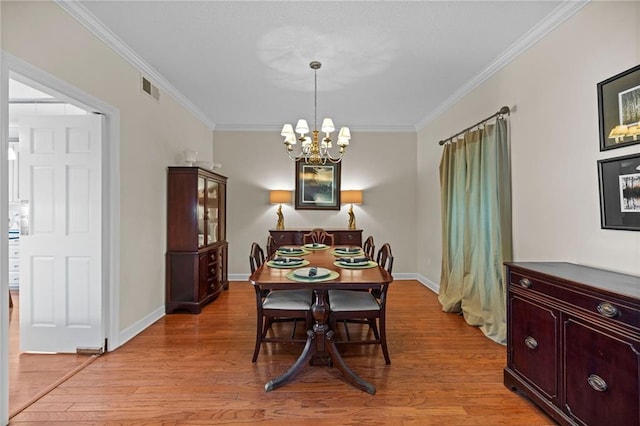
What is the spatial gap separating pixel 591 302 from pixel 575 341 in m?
0.25

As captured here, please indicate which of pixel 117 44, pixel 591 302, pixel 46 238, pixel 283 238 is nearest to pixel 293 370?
pixel 591 302

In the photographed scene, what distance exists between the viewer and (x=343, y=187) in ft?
18.1

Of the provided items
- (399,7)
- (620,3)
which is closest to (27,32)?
(399,7)

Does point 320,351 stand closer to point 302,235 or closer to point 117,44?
point 302,235

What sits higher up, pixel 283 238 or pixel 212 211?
pixel 212 211

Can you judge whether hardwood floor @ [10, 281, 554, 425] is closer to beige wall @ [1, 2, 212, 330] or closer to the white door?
the white door

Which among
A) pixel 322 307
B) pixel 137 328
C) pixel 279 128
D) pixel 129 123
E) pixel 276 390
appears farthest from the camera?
pixel 279 128

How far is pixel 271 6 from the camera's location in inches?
89.7

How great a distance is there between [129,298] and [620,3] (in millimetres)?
4380

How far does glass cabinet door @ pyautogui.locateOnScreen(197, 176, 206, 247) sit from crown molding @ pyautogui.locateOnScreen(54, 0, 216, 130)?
112 cm

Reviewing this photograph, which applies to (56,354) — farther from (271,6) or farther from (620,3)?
(620,3)

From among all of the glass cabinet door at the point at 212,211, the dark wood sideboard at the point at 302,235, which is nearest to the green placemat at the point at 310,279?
the glass cabinet door at the point at 212,211

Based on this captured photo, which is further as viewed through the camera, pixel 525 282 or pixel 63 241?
pixel 63 241

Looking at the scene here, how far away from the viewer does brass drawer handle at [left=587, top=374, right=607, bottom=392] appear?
148 cm
